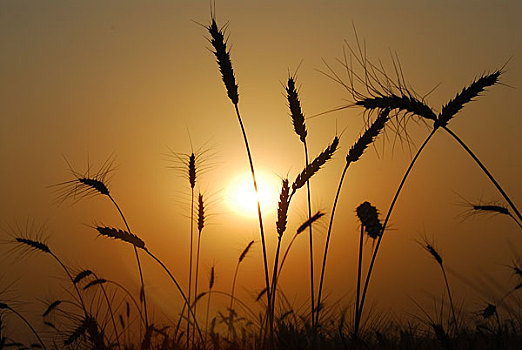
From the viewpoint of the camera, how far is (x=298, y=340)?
15.0ft

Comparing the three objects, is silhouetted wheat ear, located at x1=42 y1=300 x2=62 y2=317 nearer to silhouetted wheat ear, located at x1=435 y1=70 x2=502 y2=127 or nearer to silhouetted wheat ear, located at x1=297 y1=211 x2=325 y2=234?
silhouetted wheat ear, located at x1=297 y1=211 x2=325 y2=234

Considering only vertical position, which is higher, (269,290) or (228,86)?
(228,86)

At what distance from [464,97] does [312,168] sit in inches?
42.6

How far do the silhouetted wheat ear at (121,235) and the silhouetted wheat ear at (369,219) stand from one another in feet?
5.77

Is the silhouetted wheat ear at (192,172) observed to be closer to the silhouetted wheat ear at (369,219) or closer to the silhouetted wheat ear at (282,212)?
the silhouetted wheat ear at (282,212)

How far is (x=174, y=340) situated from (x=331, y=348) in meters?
1.44

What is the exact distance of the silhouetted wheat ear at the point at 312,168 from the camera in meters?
3.96

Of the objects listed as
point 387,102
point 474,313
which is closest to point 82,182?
point 387,102

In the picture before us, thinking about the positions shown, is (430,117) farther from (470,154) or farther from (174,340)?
(174,340)

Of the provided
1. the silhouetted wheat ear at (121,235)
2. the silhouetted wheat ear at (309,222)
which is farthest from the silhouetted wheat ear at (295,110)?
the silhouetted wheat ear at (121,235)

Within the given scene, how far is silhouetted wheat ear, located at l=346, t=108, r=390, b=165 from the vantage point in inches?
153

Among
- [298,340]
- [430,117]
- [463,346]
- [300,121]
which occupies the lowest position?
[463,346]

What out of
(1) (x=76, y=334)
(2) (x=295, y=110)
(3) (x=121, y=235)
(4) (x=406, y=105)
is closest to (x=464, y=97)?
(4) (x=406, y=105)

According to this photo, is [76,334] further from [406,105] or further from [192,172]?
[406,105]
